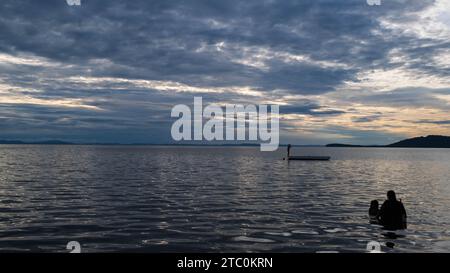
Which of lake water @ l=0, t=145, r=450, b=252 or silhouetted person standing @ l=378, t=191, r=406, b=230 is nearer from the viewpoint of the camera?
lake water @ l=0, t=145, r=450, b=252

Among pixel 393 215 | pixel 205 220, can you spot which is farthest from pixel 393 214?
pixel 205 220

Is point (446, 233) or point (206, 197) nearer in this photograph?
point (446, 233)

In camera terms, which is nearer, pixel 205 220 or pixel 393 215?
pixel 393 215

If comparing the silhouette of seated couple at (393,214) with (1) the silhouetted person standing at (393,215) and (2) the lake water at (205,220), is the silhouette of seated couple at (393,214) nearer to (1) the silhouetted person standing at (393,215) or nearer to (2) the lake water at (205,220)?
(1) the silhouetted person standing at (393,215)

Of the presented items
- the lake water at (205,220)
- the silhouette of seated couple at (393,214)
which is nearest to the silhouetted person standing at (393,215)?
the silhouette of seated couple at (393,214)

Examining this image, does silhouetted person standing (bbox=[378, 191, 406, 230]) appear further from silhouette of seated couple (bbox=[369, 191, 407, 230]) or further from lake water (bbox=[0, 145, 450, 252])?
lake water (bbox=[0, 145, 450, 252])

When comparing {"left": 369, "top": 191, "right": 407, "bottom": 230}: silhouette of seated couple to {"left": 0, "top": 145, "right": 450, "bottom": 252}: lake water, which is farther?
{"left": 369, "top": 191, "right": 407, "bottom": 230}: silhouette of seated couple

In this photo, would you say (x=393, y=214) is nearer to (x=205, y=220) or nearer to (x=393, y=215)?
(x=393, y=215)

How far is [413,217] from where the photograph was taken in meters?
28.4

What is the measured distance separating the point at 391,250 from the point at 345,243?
2.22m

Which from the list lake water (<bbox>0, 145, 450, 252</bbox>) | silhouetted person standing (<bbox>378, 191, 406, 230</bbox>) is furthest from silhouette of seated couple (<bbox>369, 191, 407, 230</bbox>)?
lake water (<bbox>0, 145, 450, 252</bbox>)
